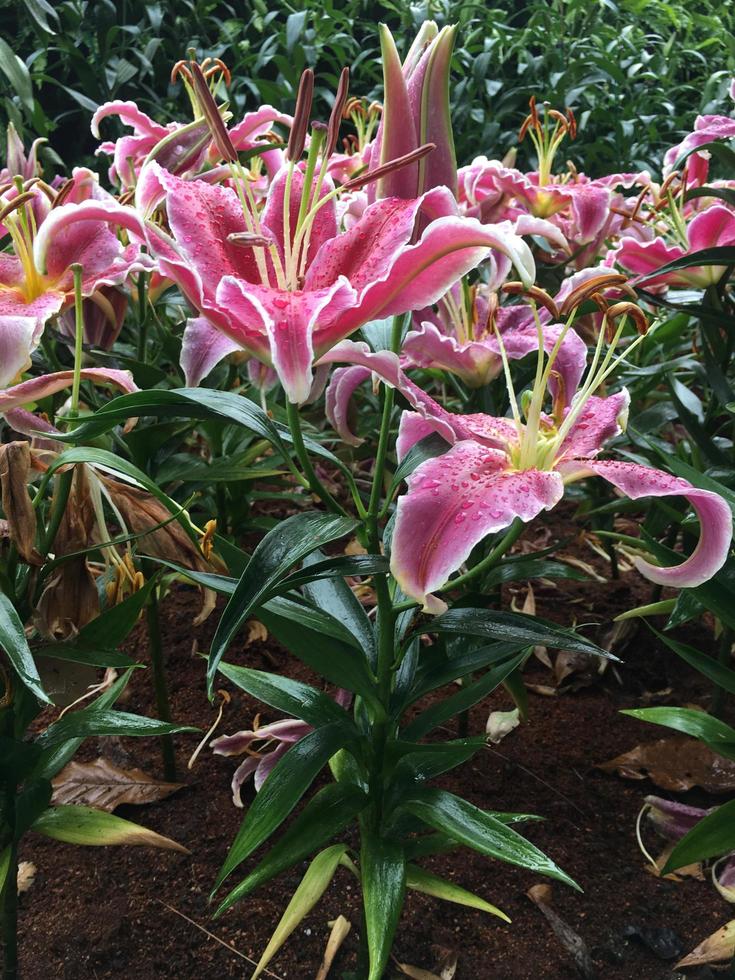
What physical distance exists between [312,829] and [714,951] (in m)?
0.47

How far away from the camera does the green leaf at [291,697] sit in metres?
0.80

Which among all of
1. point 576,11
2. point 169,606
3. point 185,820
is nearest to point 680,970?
point 185,820

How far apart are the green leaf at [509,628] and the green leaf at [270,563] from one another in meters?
0.14

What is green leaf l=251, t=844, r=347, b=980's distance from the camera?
2.55 ft

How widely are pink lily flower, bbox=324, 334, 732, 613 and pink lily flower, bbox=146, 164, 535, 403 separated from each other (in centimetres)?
6

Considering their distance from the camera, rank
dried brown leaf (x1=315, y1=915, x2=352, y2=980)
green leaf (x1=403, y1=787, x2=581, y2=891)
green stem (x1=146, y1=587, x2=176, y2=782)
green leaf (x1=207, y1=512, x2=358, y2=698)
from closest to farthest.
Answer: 1. green leaf (x1=207, y1=512, x2=358, y2=698)
2. green leaf (x1=403, y1=787, x2=581, y2=891)
3. dried brown leaf (x1=315, y1=915, x2=352, y2=980)
4. green stem (x1=146, y1=587, x2=176, y2=782)

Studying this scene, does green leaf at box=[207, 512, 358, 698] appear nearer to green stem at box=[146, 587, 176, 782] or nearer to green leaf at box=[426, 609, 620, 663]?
green leaf at box=[426, 609, 620, 663]

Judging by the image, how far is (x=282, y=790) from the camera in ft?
2.35

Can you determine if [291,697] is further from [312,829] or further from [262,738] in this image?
[262,738]

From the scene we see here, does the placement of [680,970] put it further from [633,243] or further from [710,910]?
[633,243]

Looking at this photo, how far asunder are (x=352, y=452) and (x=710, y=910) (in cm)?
81

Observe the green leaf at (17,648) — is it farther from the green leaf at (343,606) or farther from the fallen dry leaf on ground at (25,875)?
the fallen dry leaf on ground at (25,875)

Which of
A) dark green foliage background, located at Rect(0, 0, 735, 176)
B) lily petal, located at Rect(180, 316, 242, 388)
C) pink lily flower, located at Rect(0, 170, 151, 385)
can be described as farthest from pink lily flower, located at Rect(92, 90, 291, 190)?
dark green foliage background, located at Rect(0, 0, 735, 176)

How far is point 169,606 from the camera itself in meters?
1.54
